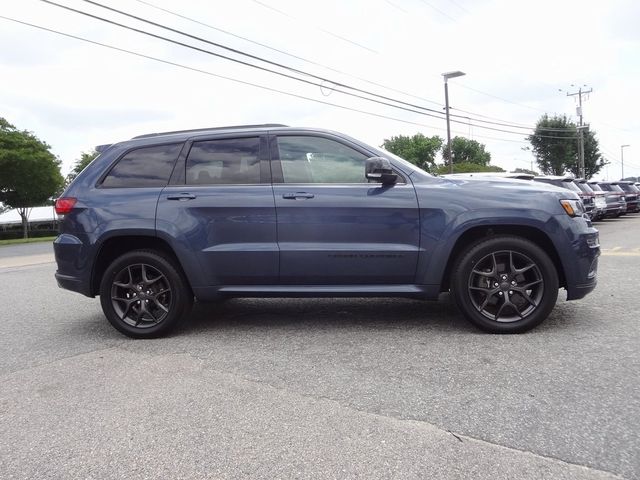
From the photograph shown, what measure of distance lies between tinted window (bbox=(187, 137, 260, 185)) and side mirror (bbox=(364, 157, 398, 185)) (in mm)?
1022

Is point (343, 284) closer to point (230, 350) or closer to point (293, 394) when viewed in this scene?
point (230, 350)

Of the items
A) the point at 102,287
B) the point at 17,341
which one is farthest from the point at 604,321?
the point at 17,341

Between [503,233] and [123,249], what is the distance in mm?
3436

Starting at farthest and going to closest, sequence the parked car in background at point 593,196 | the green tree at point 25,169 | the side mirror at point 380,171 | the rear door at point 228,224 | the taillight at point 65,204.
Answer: the green tree at point 25,169 → the parked car in background at point 593,196 → the taillight at point 65,204 → the rear door at point 228,224 → the side mirror at point 380,171

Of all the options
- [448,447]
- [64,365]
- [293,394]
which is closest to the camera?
[448,447]

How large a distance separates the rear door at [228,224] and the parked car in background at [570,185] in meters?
9.06

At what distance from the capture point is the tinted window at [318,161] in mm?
4605

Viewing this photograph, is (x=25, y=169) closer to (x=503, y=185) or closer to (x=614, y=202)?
(x=614, y=202)

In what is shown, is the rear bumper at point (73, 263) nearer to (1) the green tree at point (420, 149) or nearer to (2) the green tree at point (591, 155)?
(2) the green tree at point (591, 155)

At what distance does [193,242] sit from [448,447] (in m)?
2.84

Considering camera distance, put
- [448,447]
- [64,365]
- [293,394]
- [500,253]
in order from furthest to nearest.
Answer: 1. [500,253]
2. [64,365]
3. [293,394]
4. [448,447]

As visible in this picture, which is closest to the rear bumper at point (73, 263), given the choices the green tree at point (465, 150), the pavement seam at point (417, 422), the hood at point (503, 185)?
the pavement seam at point (417, 422)

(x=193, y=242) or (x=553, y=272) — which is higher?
(x=193, y=242)

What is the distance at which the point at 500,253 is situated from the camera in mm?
4410
